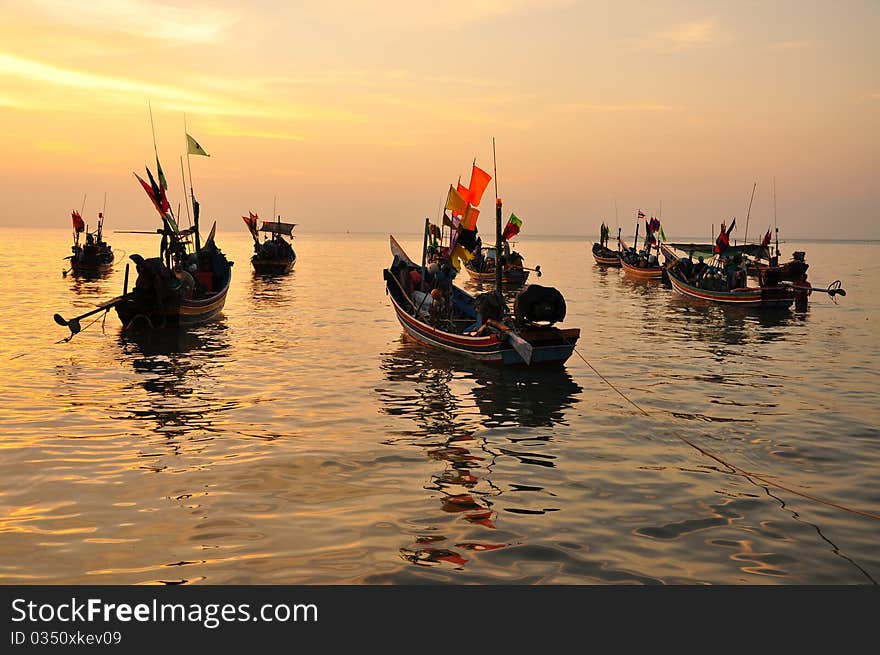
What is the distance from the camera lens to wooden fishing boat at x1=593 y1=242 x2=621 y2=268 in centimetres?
8869

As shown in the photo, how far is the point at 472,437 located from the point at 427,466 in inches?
91.0

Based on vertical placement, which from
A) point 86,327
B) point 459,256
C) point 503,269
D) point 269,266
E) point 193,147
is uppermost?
point 193,147

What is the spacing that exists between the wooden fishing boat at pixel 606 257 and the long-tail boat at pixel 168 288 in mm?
61109

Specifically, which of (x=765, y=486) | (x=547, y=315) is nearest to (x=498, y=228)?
(x=547, y=315)

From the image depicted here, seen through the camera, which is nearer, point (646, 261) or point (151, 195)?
point (151, 195)

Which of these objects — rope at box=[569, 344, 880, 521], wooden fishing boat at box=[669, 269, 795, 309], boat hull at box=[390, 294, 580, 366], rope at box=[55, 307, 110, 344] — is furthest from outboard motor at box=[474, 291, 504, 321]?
wooden fishing boat at box=[669, 269, 795, 309]

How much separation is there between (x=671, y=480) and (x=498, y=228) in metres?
12.0

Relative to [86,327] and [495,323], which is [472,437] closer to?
[495,323]

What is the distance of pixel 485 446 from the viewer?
1380 cm

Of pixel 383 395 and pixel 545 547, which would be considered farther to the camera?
pixel 383 395

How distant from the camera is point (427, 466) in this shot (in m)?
12.3

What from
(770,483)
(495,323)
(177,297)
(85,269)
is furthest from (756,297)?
(85,269)
